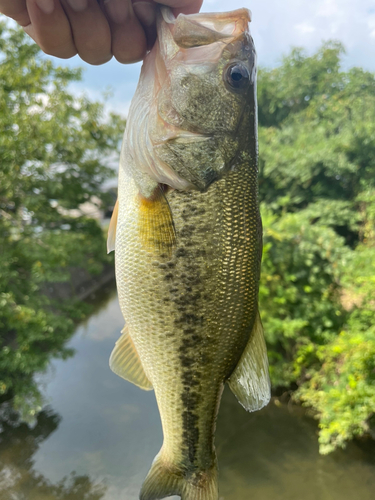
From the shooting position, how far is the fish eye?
1.10 metres

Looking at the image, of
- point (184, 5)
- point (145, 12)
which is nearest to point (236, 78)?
point (184, 5)

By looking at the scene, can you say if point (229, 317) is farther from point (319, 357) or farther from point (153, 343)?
point (319, 357)

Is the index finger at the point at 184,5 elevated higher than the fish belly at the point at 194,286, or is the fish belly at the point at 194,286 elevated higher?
the index finger at the point at 184,5

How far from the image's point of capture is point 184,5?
1141 mm

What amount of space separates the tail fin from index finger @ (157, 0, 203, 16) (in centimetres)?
171

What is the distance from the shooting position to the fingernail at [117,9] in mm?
1188

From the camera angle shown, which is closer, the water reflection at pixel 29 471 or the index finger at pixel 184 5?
the index finger at pixel 184 5

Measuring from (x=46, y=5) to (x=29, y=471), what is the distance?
6.13 meters

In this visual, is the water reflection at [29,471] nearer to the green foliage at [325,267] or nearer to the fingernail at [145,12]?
the green foliage at [325,267]

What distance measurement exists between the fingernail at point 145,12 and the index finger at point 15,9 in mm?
441

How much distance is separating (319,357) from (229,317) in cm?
431

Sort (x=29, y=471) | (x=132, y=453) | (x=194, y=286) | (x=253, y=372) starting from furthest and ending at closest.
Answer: (x=132, y=453)
(x=29, y=471)
(x=253, y=372)
(x=194, y=286)

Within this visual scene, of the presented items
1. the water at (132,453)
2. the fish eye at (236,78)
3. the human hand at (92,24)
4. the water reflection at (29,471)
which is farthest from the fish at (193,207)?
the water reflection at (29,471)

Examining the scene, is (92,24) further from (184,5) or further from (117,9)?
(184,5)
